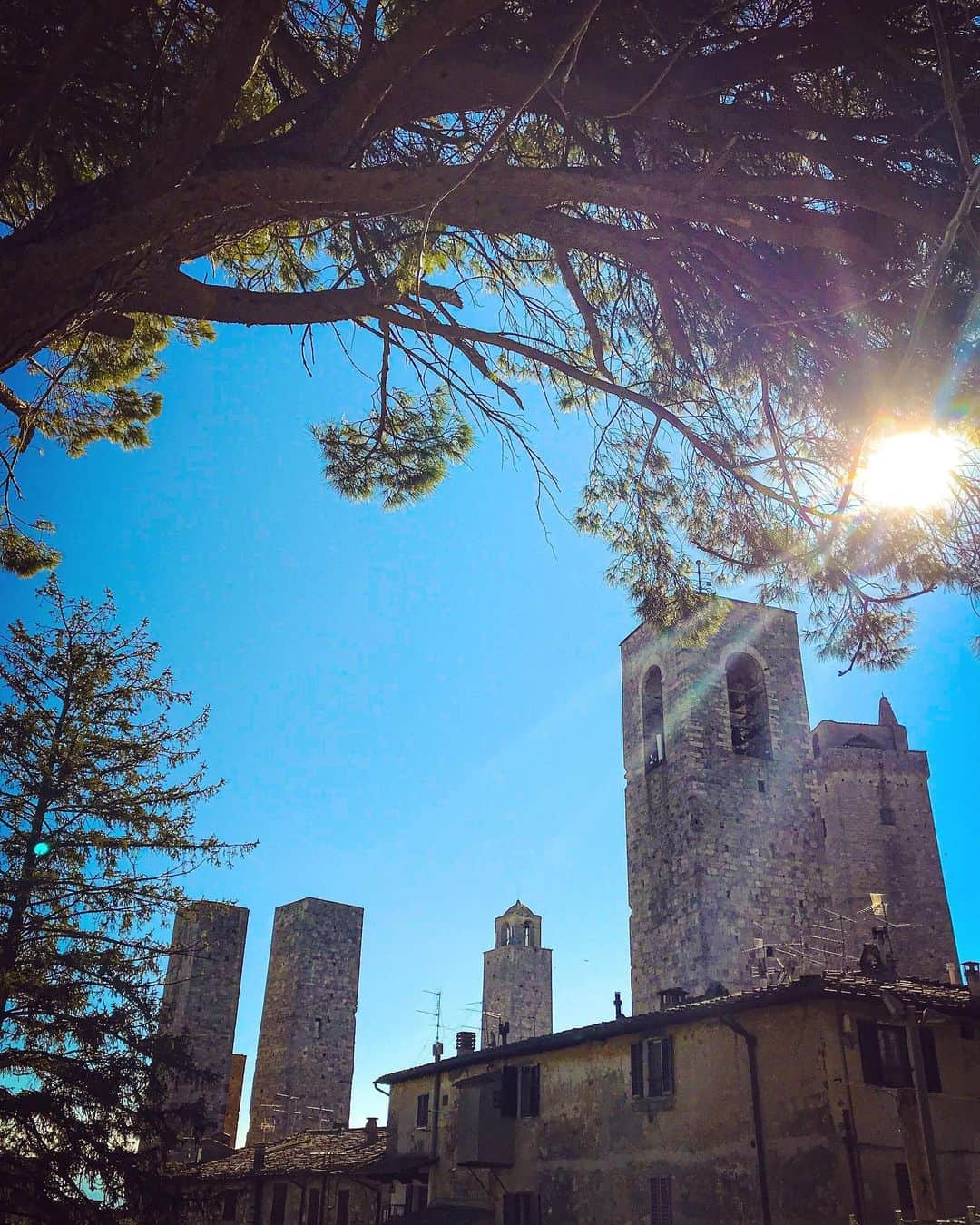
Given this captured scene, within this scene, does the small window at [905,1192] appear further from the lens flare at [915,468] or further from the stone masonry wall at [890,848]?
the stone masonry wall at [890,848]

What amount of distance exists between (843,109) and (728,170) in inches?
45.2

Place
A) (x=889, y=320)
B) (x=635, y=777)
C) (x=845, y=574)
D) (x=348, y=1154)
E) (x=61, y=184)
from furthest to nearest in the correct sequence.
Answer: (x=635, y=777), (x=348, y=1154), (x=845, y=574), (x=889, y=320), (x=61, y=184)

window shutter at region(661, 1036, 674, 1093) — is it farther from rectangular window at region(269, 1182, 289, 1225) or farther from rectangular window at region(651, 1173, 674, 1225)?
rectangular window at region(269, 1182, 289, 1225)

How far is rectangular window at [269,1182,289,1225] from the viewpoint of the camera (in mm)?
19266

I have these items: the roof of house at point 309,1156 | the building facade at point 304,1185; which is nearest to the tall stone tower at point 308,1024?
the roof of house at point 309,1156

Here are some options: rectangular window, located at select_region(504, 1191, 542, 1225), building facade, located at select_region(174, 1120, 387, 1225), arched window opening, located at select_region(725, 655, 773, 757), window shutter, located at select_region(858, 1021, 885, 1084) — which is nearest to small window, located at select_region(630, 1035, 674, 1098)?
window shutter, located at select_region(858, 1021, 885, 1084)

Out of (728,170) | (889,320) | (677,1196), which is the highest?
(728,170)

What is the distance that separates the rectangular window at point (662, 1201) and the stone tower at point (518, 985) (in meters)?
19.4

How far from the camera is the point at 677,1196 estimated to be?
467 inches

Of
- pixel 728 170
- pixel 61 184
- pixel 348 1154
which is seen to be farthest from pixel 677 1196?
pixel 61 184

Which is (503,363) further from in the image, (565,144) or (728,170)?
(728,170)

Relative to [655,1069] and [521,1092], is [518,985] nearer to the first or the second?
[521,1092]

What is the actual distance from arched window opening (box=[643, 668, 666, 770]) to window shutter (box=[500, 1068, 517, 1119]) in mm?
7161

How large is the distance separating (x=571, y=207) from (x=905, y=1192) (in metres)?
10.3
